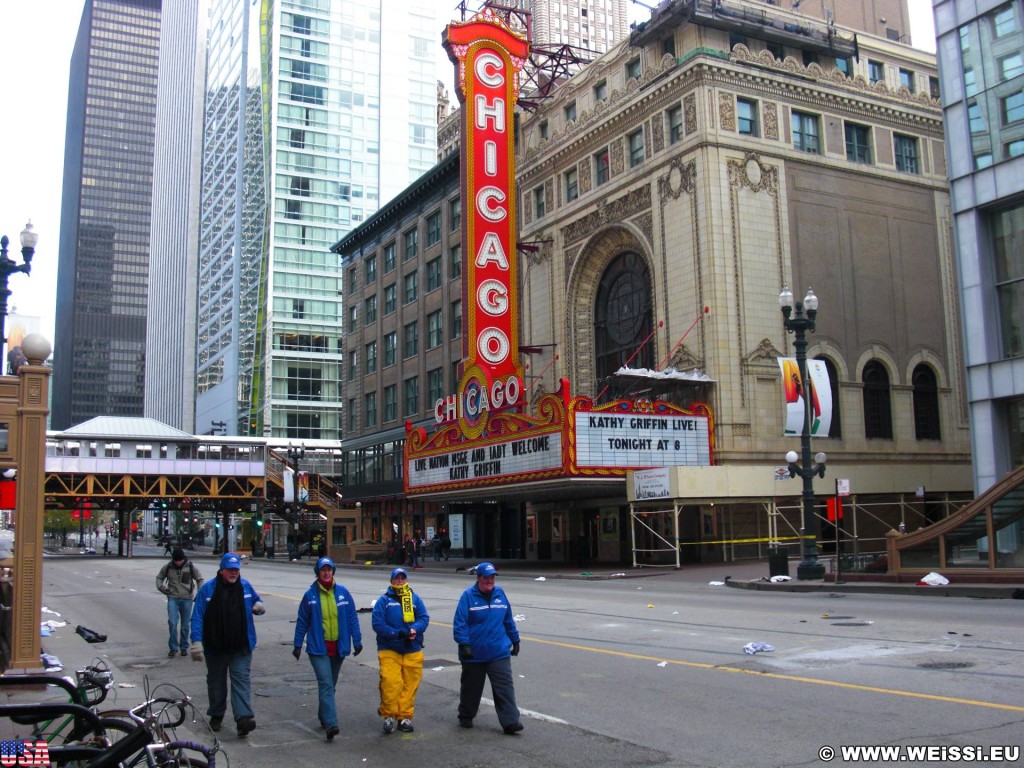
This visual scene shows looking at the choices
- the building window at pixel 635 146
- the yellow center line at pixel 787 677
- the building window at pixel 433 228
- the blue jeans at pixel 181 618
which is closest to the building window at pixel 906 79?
the building window at pixel 635 146

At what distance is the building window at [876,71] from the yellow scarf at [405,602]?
141 feet

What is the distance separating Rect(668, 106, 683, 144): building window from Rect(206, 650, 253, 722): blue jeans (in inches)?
1394

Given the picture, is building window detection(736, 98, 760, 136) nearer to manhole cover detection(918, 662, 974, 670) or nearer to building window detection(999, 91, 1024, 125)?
building window detection(999, 91, 1024, 125)

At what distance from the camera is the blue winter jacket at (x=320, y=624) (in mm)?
9798

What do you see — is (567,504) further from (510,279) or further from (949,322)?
(949,322)

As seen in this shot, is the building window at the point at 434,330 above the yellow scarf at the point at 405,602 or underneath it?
above

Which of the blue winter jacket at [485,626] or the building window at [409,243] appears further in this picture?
the building window at [409,243]

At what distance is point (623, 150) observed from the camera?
44.9 meters

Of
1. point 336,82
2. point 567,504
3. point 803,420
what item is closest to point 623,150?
point 567,504

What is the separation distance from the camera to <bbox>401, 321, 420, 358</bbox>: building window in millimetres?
64812

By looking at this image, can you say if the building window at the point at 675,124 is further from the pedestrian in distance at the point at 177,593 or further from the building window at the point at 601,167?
the pedestrian in distance at the point at 177,593

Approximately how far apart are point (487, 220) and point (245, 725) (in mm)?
38127

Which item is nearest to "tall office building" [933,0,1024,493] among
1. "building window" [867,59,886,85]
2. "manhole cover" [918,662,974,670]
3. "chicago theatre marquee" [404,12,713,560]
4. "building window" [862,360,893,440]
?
"chicago theatre marquee" [404,12,713,560]

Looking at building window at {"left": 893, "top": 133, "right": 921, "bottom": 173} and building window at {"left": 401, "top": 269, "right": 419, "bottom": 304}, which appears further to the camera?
building window at {"left": 401, "top": 269, "right": 419, "bottom": 304}
